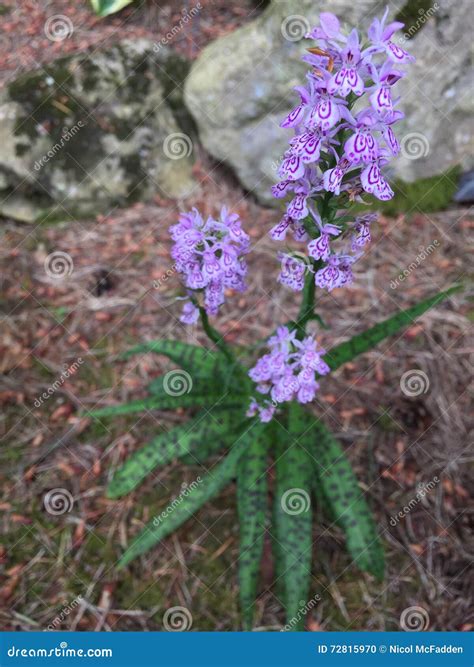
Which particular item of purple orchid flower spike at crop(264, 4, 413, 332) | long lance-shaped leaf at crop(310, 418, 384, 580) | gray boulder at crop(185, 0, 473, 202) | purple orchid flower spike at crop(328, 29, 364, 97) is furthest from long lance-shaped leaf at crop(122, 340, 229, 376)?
gray boulder at crop(185, 0, 473, 202)

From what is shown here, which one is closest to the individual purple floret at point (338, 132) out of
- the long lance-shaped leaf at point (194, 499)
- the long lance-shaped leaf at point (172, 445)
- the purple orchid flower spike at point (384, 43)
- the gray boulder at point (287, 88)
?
the purple orchid flower spike at point (384, 43)

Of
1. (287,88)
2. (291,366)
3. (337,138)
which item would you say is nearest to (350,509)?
(291,366)

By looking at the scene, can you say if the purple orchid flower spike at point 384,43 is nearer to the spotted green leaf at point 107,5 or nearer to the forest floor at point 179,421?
the forest floor at point 179,421

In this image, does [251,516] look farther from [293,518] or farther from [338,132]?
[338,132]

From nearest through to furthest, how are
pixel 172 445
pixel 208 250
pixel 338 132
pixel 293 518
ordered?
pixel 338 132
pixel 208 250
pixel 293 518
pixel 172 445

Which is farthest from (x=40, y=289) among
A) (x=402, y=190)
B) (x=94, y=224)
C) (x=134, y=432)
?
(x=402, y=190)
